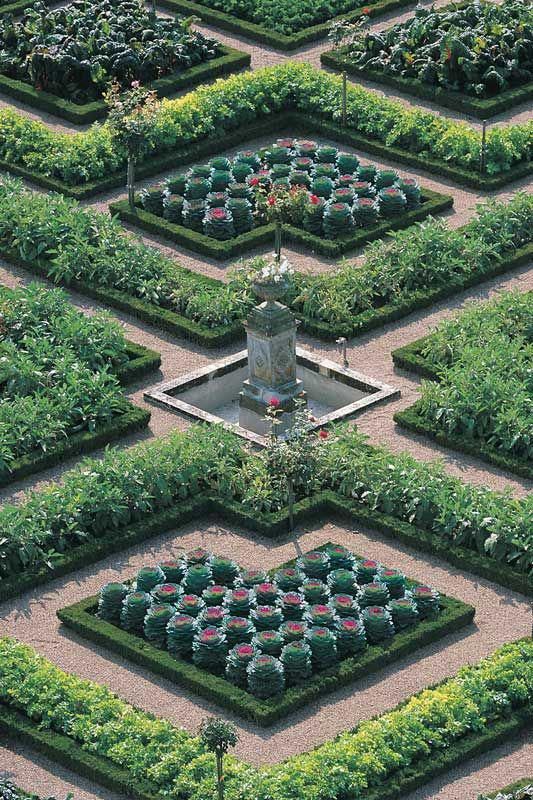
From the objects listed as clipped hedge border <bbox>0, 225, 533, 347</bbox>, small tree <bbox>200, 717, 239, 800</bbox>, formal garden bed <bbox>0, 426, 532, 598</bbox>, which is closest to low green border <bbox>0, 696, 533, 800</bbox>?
small tree <bbox>200, 717, 239, 800</bbox>

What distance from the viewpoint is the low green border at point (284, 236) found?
52.9 m

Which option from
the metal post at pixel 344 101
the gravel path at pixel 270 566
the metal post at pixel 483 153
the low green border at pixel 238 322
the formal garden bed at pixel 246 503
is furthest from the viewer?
the metal post at pixel 344 101

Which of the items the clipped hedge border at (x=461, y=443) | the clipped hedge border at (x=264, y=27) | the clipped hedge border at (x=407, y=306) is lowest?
the clipped hedge border at (x=461, y=443)

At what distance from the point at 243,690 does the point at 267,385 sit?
29.2 feet

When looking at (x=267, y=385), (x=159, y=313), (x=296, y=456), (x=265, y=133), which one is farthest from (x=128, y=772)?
(x=265, y=133)

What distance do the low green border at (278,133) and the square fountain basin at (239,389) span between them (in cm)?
800

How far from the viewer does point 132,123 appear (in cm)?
5403

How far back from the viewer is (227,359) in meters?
49.1

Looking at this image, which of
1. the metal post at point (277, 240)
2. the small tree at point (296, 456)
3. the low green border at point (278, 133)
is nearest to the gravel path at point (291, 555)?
the metal post at point (277, 240)

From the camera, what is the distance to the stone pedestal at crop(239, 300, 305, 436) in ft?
155

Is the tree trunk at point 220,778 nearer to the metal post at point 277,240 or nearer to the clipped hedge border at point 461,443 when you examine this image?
the clipped hedge border at point 461,443

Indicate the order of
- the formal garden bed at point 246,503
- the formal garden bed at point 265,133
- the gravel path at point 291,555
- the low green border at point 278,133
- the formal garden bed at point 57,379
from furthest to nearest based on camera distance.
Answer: the formal garden bed at point 265,133, the low green border at point 278,133, the formal garden bed at point 57,379, the formal garden bed at point 246,503, the gravel path at point 291,555

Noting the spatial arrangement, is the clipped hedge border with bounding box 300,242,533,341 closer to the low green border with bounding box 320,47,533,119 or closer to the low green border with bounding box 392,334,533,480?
the low green border with bounding box 392,334,533,480

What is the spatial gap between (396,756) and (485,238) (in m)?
17.0
